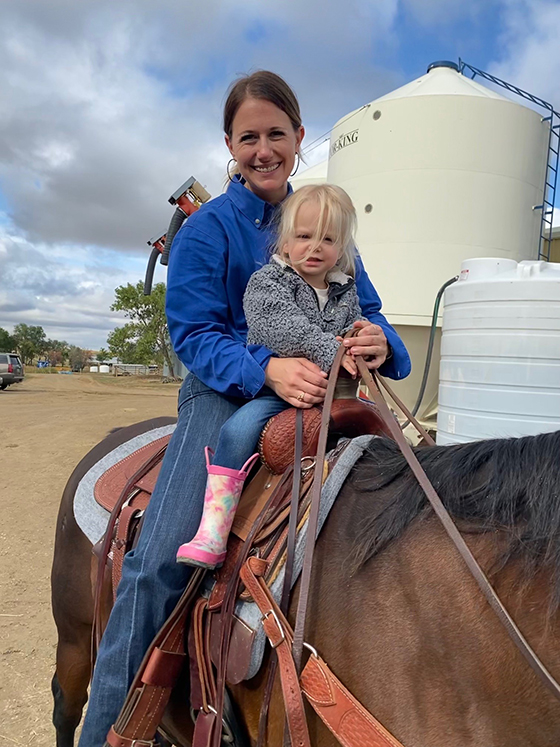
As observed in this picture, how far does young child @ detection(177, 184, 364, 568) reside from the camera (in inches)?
61.2

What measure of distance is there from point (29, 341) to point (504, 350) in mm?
93418

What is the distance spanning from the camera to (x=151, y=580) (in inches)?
63.9

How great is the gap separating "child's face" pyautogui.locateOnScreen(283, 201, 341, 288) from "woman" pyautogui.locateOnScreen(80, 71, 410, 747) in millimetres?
185

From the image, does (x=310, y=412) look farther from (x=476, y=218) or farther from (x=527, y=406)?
(x=476, y=218)

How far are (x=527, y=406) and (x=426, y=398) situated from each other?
96.7 inches

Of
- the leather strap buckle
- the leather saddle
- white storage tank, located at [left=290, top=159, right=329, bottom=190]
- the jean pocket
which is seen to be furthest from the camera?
white storage tank, located at [left=290, top=159, right=329, bottom=190]

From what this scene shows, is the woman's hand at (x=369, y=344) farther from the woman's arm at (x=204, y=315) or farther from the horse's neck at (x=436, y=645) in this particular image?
the horse's neck at (x=436, y=645)

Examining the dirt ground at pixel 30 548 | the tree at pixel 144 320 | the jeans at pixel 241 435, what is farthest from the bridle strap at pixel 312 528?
the tree at pixel 144 320

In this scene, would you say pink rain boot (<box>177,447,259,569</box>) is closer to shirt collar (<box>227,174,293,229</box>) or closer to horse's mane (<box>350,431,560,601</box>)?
horse's mane (<box>350,431,560,601</box>)

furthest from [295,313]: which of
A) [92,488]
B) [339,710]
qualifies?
[92,488]

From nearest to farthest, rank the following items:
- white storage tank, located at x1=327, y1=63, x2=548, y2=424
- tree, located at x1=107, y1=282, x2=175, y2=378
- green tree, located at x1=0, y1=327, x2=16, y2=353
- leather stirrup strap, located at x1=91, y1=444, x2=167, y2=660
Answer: leather stirrup strap, located at x1=91, y1=444, x2=167, y2=660 → white storage tank, located at x1=327, y1=63, x2=548, y2=424 → tree, located at x1=107, y1=282, x2=175, y2=378 → green tree, located at x1=0, y1=327, x2=16, y2=353

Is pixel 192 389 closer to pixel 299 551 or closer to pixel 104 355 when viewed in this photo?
pixel 299 551

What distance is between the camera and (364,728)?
1.12 metres

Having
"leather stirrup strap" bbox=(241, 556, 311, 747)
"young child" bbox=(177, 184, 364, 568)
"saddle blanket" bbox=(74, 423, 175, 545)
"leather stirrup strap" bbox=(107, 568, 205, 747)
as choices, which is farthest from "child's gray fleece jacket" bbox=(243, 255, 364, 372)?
"saddle blanket" bbox=(74, 423, 175, 545)
